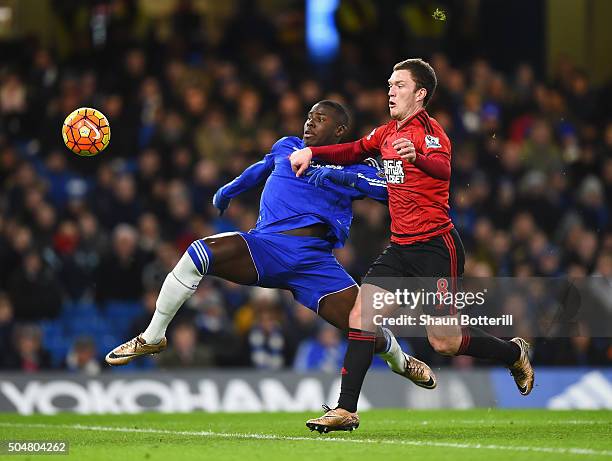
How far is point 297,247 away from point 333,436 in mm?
1318

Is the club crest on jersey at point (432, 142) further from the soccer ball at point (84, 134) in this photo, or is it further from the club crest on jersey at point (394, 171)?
the soccer ball at point (84, 134)

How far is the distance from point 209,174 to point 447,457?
924cm

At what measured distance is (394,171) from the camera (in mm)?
8578

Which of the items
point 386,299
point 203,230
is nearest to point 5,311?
point 203,230

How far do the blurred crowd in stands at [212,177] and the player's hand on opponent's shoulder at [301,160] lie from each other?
18.9 ft

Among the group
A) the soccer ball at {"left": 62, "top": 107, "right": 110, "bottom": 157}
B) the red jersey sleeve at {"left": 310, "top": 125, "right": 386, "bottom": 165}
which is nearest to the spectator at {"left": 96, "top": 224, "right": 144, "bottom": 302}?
the soccer ball at {"left": 62, "top": 107, "right": 110, "bottom": 157}

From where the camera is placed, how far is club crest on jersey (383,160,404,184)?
8547 millimetres

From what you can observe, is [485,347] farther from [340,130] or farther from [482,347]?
[340,130]

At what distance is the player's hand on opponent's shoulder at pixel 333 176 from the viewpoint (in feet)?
28.8

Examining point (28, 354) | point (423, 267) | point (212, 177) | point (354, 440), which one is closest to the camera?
point (354, 440)

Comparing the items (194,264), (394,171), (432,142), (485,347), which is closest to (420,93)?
(432,142)

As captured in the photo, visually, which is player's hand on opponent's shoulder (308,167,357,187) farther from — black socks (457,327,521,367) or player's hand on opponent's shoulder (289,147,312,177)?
black socks (457,327,521,367)

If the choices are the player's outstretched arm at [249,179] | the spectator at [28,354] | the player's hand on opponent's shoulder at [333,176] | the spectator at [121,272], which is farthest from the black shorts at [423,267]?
the spectator at [121,272]

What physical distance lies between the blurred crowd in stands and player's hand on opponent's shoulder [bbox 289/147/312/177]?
18.9ft
